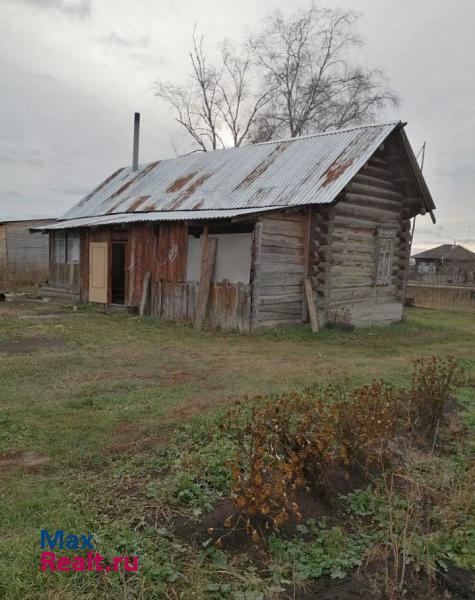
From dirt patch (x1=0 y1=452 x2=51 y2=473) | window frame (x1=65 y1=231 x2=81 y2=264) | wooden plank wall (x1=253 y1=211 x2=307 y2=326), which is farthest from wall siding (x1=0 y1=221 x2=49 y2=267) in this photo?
dirt patch (x1=0 y1=452 x2=51 y2=473)

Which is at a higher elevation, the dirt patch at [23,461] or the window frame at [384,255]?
the window frame at [384,255]

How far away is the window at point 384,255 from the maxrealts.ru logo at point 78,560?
1316cm

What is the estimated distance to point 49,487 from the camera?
3779 mm

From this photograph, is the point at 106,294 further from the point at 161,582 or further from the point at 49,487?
the point at 161,582

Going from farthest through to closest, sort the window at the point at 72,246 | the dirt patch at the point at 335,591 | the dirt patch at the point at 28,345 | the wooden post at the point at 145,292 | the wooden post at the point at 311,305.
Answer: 1. the window at the point at 72,246
2. the wooden post at the point at 145,292
3. the wooden post at the point at 311,305
4. the dirt patch at the point at 28,345
5. the dirt patch at the point at 335,591

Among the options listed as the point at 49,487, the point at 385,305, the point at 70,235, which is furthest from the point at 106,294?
the point at 49,487

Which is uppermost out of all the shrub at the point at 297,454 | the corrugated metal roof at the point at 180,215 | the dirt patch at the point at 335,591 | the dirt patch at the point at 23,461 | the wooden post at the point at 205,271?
the corrugated metal roof at the point at 180,215

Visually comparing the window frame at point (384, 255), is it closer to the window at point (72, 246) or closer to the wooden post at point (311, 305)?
the wooden post at point (311, 305)

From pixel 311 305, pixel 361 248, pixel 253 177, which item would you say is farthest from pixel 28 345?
pixel 361 248

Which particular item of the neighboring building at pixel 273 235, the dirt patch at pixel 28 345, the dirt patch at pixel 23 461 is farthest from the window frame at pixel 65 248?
the dirt patch at pixel 23 461

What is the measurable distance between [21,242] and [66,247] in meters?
13.3

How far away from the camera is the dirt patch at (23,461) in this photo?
13.6 ft

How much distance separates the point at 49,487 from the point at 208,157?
51.8 ft

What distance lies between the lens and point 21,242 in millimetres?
29984
